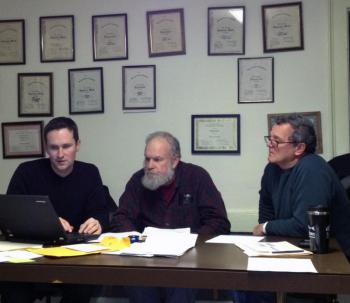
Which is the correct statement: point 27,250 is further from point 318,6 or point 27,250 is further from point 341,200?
point 318,6

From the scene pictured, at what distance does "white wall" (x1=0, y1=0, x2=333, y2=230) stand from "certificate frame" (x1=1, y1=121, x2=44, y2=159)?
55mm

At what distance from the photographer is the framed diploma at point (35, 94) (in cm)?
323

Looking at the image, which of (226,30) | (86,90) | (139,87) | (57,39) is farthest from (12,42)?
(226,30)

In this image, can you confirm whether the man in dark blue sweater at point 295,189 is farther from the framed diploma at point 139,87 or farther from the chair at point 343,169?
the framed diploma at point 139,87

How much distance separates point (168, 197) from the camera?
2359 millimetres

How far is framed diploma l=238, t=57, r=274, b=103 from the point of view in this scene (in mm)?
2996

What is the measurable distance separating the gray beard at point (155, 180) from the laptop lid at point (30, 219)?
26.9 inches

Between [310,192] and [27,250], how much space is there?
1.14 meters

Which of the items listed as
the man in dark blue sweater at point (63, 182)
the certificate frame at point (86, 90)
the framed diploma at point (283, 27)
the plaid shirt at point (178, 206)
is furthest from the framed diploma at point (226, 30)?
the man in dark blue sweater at point (63, 182)

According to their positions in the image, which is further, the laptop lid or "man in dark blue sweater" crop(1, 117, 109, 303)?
"man in dark blue sweater" crop(1, 117, 109, 303)

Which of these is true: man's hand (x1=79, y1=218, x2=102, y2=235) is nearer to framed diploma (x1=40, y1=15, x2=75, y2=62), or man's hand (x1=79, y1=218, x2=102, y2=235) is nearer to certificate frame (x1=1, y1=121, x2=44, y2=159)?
certificate frame (x1=1, y1=121, x2=44, y2=159)

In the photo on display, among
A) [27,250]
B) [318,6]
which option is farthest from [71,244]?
[318,6]

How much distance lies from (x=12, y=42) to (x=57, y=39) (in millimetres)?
344

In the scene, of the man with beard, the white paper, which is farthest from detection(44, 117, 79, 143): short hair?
the white paper
